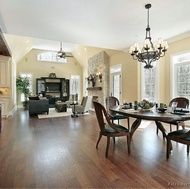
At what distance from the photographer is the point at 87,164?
89.1 inches

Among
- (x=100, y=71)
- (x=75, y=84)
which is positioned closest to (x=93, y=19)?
(x=100, y=71)

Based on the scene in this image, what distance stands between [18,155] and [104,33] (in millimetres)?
4069

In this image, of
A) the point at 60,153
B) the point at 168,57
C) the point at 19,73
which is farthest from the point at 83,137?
the point at 19,73

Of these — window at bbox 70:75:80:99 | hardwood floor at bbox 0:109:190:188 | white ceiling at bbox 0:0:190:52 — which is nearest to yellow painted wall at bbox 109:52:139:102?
white ceiling at bbox 0:0:190:52

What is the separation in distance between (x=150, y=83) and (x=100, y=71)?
3.27m

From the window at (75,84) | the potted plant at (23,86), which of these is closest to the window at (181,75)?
the window at (75,84)

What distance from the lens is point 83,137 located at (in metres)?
3.63

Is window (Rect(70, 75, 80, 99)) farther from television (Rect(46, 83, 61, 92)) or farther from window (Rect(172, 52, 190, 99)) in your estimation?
window (Rect(172, 52, 190, 99))

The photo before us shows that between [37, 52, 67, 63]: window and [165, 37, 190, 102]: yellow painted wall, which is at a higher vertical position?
[37, 52, 67, 63]: window

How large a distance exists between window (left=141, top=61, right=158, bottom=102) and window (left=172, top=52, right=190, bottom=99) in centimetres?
67

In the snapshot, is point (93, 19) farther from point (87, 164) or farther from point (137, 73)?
point (87, 164)

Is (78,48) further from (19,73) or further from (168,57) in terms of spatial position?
(168,57)

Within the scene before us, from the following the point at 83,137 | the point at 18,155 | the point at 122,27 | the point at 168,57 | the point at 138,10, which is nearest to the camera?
the point at 18,155

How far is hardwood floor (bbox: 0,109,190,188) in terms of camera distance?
71.2 inches
